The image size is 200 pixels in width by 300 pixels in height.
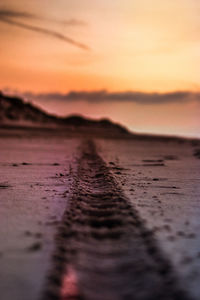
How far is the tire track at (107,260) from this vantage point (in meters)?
1.68

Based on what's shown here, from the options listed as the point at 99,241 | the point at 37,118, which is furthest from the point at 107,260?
the point at 37,118

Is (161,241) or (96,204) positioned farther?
(96,204)

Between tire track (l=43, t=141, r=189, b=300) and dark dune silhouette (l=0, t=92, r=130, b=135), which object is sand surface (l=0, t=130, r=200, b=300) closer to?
tire track (l=43, t=141, r=189, b=300)

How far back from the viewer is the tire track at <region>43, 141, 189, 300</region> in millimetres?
1678

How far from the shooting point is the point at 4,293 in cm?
162

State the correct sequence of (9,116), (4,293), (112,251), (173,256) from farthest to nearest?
(9,116)
(112,251)
(173,256)
(4,293)

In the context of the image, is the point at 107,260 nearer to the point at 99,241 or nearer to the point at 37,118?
the point at 99,241

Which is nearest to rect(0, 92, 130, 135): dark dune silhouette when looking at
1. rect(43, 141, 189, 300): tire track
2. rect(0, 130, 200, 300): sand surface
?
rect(0, 130, 200, 300): sand surface

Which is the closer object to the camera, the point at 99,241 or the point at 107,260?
the point at 107,260

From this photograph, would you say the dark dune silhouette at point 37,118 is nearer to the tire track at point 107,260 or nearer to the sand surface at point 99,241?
the sand surface at point 99,241

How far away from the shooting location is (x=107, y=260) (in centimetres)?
204

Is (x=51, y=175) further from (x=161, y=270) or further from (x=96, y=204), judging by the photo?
(x=161, y=270)

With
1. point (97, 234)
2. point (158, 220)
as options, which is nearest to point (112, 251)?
point (97, 234)

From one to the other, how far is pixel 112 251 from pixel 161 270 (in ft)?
1.35
